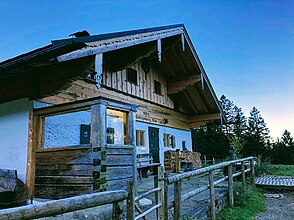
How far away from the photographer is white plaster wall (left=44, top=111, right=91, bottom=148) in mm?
6293

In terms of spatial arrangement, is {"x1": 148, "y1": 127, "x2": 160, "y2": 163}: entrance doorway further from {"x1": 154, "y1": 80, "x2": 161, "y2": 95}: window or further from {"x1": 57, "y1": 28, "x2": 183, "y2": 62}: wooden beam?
{"x1": 57, "y1": 28, "x2": 183, "y2": 62}: wooden beam

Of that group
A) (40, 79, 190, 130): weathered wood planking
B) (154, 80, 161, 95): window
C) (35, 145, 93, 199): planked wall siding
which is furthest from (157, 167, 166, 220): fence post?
(154, 80, 161, 95): window

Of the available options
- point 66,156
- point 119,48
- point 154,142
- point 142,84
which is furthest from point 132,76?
point 66,156

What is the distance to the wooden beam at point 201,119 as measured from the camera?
14.1m

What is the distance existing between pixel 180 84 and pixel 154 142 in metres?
3.09

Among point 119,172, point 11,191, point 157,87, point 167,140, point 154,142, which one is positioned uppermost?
point 157,87

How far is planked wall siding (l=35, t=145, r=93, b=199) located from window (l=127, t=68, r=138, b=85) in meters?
5.58

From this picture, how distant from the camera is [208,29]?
16.1 meters

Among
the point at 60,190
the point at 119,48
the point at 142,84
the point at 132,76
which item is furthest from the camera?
the point at 142,84

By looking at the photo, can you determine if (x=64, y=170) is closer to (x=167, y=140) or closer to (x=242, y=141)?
(x=167, y=140)

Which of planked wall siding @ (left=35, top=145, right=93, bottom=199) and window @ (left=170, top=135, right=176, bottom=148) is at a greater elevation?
window @ (left=170, top=135, right=176, bottom=148)

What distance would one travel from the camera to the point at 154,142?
38.6 ft

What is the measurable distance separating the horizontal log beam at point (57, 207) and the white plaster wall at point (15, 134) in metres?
3.88

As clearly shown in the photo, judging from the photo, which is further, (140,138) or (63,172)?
(140,138)
